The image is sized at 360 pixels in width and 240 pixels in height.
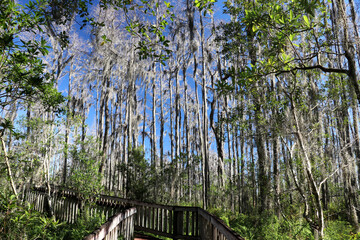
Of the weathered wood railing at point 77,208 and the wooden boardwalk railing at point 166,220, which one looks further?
the wooden boardwalk railing at point 166,220

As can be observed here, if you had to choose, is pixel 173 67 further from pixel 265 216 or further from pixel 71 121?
pixel 265 216

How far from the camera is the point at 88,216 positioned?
7.64m

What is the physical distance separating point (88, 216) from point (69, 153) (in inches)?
220

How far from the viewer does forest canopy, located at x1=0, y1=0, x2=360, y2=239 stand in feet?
13.2

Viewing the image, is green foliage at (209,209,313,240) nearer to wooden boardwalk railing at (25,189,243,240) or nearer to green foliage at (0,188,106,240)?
wooden boardwalk railing at (25,189,243,240)

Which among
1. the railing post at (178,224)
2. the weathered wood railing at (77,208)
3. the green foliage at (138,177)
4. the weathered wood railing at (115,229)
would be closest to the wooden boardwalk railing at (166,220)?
the railing post at (178,224)

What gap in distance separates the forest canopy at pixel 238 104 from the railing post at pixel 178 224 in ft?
9.90

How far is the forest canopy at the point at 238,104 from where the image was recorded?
401cm

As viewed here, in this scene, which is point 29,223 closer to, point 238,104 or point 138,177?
point 138,177

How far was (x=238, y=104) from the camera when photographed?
12352 mm

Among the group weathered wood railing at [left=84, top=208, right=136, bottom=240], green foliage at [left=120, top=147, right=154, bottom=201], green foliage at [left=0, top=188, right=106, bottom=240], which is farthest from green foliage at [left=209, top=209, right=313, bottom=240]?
green foliage at [left=120, top=147, right=154, bottom=201]

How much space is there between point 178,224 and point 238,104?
7.87 metres

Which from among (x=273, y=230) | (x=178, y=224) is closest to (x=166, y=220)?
(x=178, y=224)

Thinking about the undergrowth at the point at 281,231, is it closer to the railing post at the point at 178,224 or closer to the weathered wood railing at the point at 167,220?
the weathered wood railing at the point at 167,220
